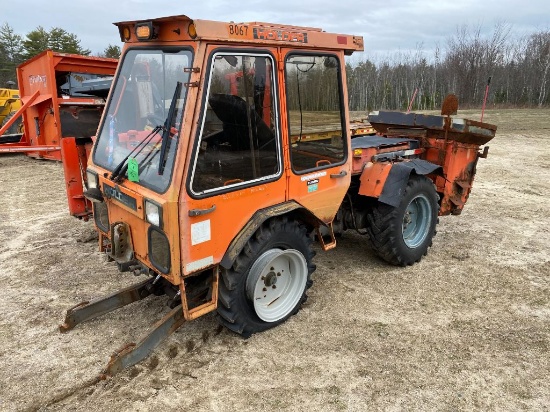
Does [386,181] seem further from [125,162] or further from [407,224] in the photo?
[125,162]

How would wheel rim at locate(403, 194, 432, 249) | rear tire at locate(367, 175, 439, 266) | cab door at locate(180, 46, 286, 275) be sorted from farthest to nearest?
wheel rim at locate(403, 194, 432, 249), rear tire at locate(367, 175, 439, 266), cab door at locate(180, 46, 286, 275)

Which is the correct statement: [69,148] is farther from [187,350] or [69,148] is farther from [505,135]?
[505,135]

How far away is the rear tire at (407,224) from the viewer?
4.25 meters

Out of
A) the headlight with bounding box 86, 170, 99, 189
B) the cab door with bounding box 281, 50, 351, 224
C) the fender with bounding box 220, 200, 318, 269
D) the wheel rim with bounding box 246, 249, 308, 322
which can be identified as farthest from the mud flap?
the headlight with bounding box 86, 170, 99, 189

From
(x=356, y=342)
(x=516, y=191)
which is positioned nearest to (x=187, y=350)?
(x=356, y=342)

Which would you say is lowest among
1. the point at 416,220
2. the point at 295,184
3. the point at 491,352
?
the point at 491,352

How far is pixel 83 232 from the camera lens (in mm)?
5574

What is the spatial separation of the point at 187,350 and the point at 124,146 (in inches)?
61.9

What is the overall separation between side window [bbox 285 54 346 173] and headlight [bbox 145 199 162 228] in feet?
3.56

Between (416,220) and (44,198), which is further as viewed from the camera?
(44,198)

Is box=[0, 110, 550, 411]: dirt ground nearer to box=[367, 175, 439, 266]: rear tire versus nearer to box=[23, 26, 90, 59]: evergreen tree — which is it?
box=[367, 175, 439, 266]: rear tire

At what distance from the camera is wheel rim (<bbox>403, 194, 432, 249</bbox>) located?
4.61 meters

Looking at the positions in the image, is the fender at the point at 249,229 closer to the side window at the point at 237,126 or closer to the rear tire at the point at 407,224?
the side window at the point at 237,126

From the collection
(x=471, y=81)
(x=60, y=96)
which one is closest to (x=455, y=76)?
(x=471, y=81)
